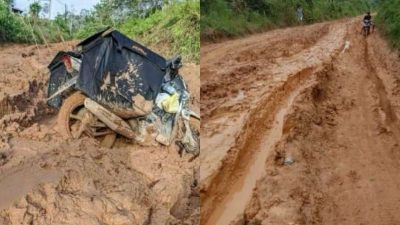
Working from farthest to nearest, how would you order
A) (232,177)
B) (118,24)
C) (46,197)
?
(118,24)
(232,177)
(46,197)

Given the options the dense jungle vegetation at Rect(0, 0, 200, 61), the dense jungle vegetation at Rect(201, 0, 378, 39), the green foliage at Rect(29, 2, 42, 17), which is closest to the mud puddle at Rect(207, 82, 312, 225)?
the dense jungle vegetation at Rect(0, 0, 200, 61)

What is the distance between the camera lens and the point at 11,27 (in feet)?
37.3

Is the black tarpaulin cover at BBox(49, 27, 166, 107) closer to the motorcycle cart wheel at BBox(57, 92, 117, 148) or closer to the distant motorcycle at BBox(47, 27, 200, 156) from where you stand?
the distant motorcycle at BBox(47, 27, 200, 156)

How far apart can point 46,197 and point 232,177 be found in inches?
41.9

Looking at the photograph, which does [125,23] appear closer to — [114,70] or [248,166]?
[114,70]

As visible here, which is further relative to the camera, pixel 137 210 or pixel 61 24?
pixel 61 24

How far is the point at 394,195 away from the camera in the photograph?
288 centimetres

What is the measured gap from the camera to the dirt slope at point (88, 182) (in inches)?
92.9

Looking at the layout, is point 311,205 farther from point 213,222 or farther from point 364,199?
point 213,222

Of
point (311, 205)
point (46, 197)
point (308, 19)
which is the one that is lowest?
point (46, 197)

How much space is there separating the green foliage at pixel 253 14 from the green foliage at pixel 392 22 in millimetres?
2460

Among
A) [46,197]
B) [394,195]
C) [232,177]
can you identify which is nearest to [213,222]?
[232,177]

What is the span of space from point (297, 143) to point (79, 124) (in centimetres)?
160

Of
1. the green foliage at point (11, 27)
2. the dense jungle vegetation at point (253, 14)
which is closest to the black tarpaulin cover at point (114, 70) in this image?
the dense jungle vegetation at point (253, 14)
